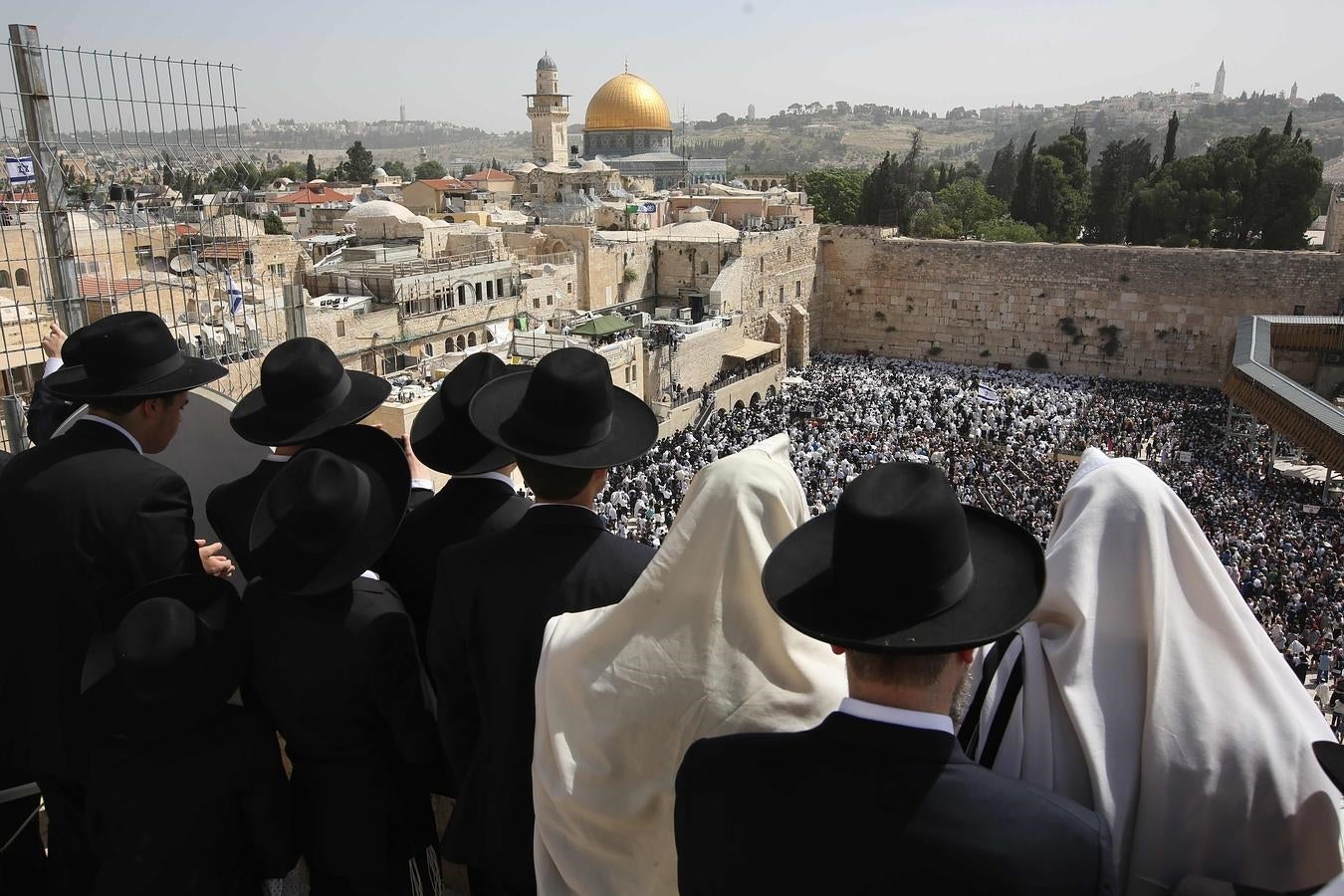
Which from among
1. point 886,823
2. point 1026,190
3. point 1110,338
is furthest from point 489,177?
point 886,823

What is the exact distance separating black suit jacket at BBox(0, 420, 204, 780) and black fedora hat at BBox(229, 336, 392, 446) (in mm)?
294

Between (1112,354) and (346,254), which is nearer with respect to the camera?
(346,254)

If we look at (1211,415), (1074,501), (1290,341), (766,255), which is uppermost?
(1074,501)

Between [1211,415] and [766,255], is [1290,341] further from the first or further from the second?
[766,255]

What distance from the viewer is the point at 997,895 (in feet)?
4.35

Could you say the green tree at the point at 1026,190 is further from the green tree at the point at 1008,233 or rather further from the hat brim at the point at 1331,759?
the hat brim at the point at 1331,759

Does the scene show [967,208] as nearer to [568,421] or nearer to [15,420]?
[15,420]

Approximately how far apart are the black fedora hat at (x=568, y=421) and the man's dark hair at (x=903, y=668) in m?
0.85

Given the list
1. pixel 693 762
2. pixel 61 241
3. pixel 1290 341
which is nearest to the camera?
pixel 693 762

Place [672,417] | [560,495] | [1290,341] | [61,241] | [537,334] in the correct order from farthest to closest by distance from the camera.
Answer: [1290,341] → [537,334] → [672,417] → [61,241] → [560,495]

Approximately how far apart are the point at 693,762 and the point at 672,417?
16.9m

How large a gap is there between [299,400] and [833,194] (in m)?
47.6

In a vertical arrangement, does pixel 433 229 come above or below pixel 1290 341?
above

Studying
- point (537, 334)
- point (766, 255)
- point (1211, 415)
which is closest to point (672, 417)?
point (537, 334)
